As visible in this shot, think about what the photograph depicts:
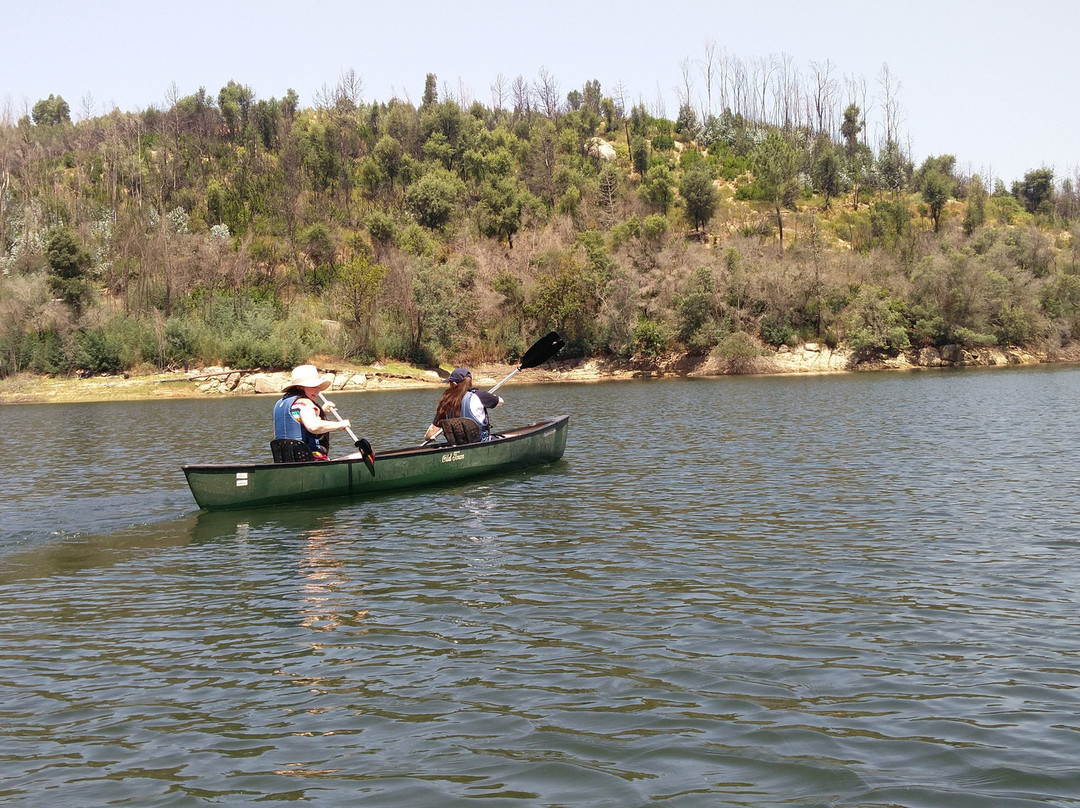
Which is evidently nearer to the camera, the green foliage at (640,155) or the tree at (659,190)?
the tree at (659,190)

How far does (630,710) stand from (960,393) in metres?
32.1

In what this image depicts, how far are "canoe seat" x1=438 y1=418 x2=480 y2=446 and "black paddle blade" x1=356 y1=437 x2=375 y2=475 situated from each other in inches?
87.3

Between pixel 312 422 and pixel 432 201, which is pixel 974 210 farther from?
pixel 312 422

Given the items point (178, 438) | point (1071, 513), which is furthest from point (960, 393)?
point (178, 438)

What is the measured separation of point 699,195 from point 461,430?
60.1 m

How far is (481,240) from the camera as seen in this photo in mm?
71062

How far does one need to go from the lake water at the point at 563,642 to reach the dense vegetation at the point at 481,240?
40.9 m

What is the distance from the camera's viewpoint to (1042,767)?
5438 millimetres

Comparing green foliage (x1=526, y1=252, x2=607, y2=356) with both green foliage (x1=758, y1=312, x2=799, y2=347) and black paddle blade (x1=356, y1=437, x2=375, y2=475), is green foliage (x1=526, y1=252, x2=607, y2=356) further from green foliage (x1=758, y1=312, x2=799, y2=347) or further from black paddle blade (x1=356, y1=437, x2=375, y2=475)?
black paddle blade (x1=356, y1=437, x2=375, y2=475)

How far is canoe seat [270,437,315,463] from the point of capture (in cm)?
1492

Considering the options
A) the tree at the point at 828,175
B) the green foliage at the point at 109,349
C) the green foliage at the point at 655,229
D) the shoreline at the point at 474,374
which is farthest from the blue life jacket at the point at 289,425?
the tree at the point at 828,175

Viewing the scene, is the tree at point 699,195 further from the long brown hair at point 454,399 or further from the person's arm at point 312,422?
the person's arm at point 312,422

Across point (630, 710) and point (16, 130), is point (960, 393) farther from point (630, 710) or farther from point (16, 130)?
point (16, 130)

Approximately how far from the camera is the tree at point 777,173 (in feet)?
252
